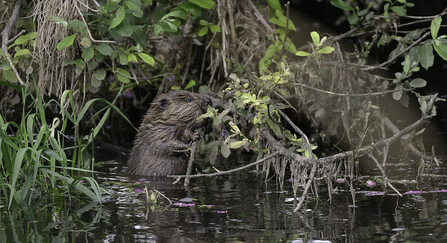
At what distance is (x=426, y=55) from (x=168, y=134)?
2.23m

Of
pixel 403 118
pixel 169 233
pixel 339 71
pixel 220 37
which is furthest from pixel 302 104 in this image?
pixel 169 233

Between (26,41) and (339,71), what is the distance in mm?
2781

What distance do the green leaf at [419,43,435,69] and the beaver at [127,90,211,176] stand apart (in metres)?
1.78

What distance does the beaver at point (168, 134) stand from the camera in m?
5.24

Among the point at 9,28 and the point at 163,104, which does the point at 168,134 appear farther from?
the point at 9,28

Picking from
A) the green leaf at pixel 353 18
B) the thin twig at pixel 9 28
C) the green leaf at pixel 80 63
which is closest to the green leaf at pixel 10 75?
the thin twig at pixel 9 28

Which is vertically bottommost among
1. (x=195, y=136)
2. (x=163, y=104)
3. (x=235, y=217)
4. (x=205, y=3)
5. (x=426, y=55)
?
(x=235, y=217)

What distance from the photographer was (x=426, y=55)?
4.59 meters

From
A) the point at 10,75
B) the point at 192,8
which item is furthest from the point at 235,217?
the point at 10,75

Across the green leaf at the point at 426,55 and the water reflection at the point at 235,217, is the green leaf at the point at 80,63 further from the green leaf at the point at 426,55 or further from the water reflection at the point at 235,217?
the green leaf at the point at 426,55

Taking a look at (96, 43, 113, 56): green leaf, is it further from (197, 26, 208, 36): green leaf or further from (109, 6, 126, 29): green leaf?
(197, 26, 208, 36): green leaf

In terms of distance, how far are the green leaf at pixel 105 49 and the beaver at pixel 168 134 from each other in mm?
679

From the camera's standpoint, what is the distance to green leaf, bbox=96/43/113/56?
490cm

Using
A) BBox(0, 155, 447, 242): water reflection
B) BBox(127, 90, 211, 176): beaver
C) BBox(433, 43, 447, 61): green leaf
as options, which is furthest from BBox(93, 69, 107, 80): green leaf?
BBox(433, 43, 447, 61): green leaf
